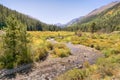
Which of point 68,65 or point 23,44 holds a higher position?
point 23,44

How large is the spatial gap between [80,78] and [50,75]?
913 cm

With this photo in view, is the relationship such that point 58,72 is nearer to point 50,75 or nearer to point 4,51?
point 50,75

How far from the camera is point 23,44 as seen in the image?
4134 centimetres

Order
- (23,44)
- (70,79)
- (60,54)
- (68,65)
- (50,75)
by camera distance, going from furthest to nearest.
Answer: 1. (60,54)
2. (23,44)
3. (68,65)
4. (50,75)
5. (70,79)

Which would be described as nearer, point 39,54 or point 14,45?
point 14,45

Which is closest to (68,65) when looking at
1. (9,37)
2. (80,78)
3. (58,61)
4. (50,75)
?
(58,61)

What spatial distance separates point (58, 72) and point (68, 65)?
5725 mm

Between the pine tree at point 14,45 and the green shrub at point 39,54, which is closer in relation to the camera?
the pine tree at point 14,45

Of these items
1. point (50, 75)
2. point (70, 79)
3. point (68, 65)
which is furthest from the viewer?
point (68, 65)

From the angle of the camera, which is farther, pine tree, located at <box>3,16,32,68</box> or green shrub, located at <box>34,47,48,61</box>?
green shrub, located at <box>34,47,48,61</box>

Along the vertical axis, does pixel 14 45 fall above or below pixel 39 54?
above

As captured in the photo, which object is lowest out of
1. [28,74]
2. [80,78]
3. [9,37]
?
[28,74]

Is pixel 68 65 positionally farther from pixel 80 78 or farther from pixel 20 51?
pixel 80 78

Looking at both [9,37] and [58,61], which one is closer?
[9,37]
